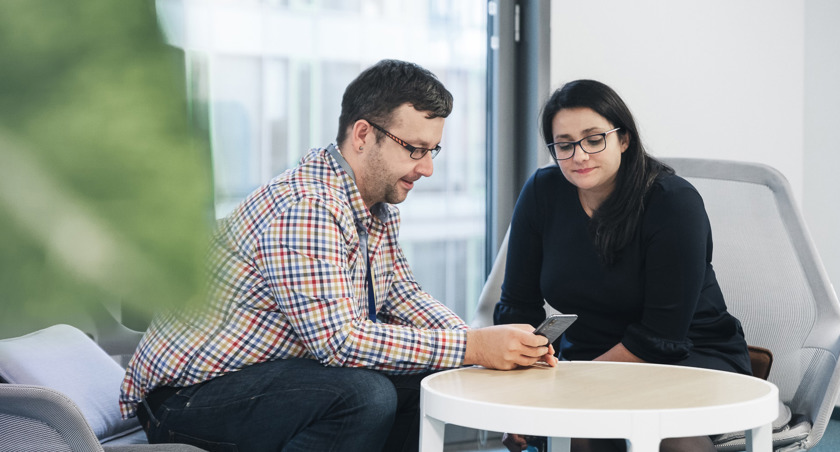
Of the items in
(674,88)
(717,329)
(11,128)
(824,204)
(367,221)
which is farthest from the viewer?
(824,204)

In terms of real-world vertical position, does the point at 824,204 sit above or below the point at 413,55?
below

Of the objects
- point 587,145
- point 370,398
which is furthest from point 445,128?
point 370,398

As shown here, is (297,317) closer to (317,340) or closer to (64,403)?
(317,340)

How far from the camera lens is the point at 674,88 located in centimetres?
302

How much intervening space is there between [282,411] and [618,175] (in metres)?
0.94

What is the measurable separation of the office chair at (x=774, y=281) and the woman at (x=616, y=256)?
0.49 ft

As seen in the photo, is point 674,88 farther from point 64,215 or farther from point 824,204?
point 64,215

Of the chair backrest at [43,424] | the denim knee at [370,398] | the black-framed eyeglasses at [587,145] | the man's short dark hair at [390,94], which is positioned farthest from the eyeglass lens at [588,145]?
the chair backrest at [43,424]

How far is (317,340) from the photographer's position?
143cm

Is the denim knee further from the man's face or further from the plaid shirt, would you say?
the man's face

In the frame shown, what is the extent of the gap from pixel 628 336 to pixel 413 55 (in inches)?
54.3

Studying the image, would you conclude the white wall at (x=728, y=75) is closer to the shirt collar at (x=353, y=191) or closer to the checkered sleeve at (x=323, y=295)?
the shirt collar at (x=353, y=191)

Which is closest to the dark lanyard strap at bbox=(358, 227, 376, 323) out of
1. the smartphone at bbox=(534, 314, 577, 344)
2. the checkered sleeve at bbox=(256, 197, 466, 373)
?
the checkered sleeve at bbox=(256, 197, 466, 373)

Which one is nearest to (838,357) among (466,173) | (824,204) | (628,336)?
(628,336)
